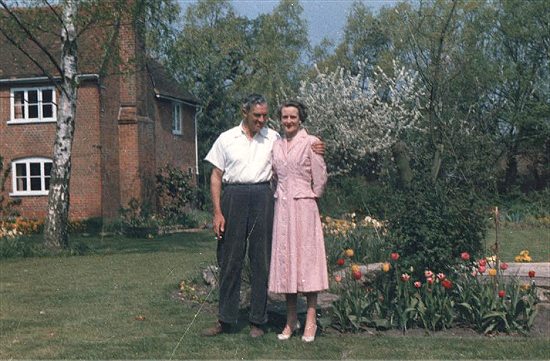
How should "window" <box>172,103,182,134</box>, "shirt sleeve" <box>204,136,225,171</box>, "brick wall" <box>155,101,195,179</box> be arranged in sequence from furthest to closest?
"window" <box>172,103,182,134</box> → "brick wall" <box>155,101,195,179</box> → "shirt sleeve" <box>204,136,225,171</box>

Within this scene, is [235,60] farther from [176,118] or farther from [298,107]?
[298,107]

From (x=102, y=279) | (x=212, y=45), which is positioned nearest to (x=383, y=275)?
(x=102, y=279)

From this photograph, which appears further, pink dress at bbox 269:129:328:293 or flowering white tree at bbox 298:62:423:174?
flowering white tree at bbox 298:62:423:174

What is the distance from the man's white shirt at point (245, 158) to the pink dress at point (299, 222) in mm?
190

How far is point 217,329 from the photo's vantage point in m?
7.43

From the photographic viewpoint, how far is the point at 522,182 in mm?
35375

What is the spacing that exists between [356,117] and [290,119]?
27.0m

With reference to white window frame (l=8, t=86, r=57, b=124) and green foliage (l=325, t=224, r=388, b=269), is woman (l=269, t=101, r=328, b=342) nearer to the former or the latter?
green foliage (l=325, t=224, r=388, b=269)

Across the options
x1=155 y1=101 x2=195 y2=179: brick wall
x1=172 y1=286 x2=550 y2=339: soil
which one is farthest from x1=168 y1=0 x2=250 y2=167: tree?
x1=172 y1=286 x2=550 y2=339: soil

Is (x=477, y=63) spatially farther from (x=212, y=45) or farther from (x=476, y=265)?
(x=476, y=265)

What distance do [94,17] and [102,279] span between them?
637 centimetres

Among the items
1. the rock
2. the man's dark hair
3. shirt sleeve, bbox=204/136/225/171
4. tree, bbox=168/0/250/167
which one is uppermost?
tree, bbox=168/0/250/167

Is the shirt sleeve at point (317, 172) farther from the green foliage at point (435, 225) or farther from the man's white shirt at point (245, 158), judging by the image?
the green foliage at point (435, 225)

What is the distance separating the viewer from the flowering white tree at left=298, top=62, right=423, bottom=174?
104 ft
